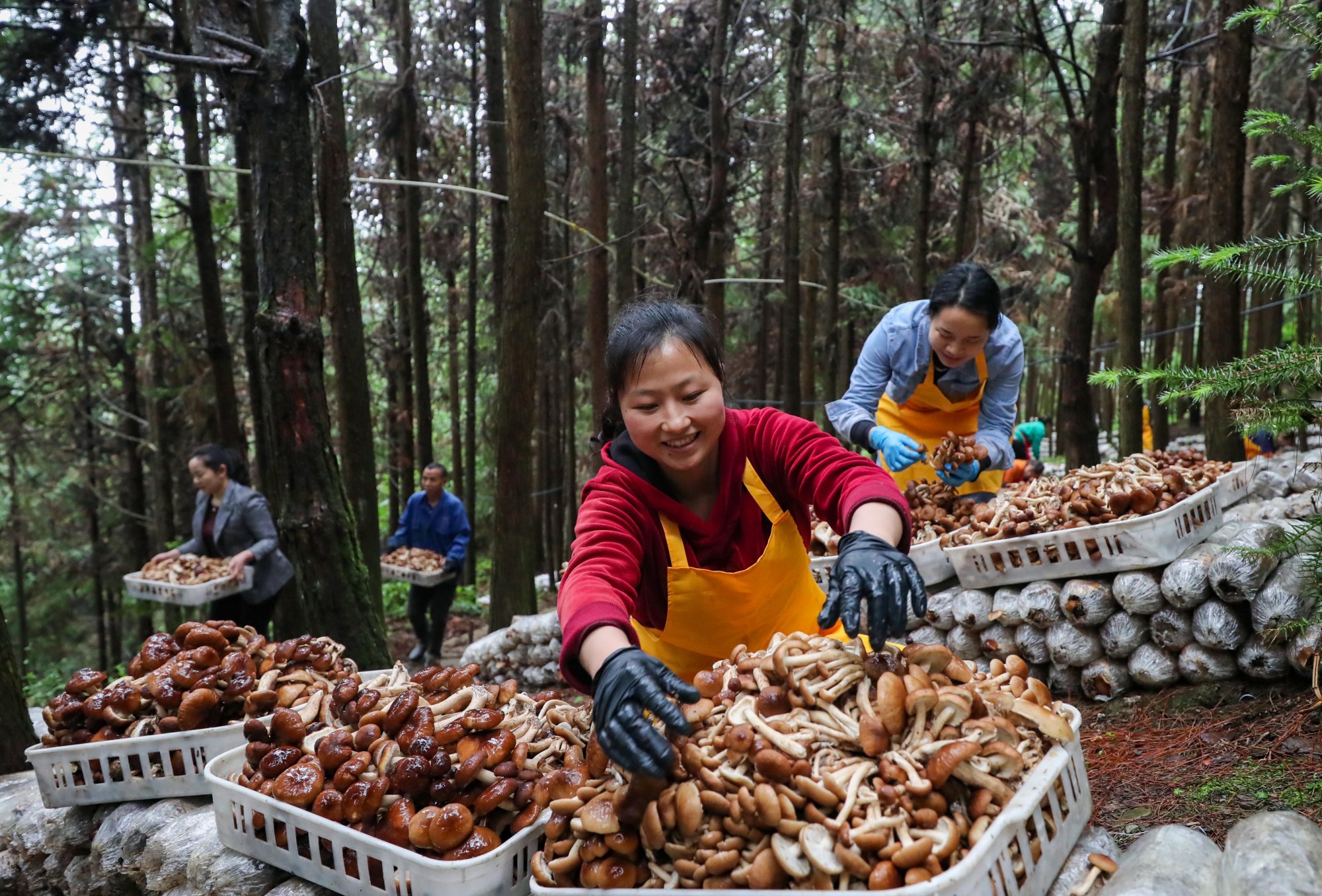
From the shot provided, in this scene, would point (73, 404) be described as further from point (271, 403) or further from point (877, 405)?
point (877, 405)

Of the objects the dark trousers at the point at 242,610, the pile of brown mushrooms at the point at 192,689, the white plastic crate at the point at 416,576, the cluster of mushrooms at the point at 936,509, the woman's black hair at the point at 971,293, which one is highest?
the woman's black hair at the point at 971,293

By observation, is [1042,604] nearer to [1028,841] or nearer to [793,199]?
[1028,841]

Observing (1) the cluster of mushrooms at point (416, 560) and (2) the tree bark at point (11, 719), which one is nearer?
(2) the tree bark at point (11, 719)

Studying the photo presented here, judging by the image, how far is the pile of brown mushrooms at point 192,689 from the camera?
11.8ft

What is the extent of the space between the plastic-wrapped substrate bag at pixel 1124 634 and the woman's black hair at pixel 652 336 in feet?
9.85

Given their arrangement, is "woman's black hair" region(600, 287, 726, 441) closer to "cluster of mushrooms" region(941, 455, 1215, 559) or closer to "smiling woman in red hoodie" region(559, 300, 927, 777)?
"smiling woman in red hoodie" region(559, 300, 927, 777)

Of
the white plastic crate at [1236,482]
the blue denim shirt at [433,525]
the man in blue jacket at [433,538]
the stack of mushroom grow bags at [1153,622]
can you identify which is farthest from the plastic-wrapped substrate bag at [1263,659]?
the blue denim shirt at [433,525]

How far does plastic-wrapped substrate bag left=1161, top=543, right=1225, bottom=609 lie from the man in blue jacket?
309 inches

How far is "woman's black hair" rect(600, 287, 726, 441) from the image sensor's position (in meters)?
2.75

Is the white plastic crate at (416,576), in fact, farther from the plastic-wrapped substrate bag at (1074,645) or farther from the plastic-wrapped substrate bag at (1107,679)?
the plastic-wrapped substrate bag at (1107,679)

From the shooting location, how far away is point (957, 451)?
562cm

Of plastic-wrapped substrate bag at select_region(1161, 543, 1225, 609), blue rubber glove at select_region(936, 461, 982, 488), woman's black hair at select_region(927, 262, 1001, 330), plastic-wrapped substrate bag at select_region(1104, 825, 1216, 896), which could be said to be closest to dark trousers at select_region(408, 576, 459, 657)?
blue rubber glove at select_region(936, 461, 982, 488)

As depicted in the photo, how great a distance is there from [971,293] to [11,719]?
5961 millimetres

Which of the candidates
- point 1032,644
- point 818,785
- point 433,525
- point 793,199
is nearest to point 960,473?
point 1032,644
